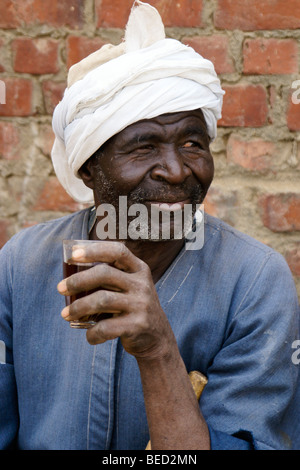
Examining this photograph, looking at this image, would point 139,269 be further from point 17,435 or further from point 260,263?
point 17,435

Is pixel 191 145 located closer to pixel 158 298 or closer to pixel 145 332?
pixel 158 298

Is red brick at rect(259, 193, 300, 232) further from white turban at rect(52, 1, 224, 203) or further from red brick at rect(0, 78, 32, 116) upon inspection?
red brick at rect(0, 78, 32, 116)

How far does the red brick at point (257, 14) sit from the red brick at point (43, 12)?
55cm

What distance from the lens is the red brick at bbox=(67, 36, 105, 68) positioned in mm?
2479

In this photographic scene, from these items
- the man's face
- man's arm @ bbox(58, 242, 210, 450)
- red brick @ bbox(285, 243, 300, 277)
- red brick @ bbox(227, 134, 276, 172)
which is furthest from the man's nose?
red brick @ bbox(285, 243, 300, 277)

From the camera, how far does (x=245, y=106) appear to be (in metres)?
2.43

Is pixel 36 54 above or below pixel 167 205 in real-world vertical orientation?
above

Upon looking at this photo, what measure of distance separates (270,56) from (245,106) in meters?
0.20

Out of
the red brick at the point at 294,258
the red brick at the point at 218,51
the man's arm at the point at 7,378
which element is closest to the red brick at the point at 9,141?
the man's arm at the point at 7,378

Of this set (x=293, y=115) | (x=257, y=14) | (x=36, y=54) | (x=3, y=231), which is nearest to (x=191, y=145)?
(x=293, y=115)

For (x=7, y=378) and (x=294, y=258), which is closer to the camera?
(x=7, y=378)

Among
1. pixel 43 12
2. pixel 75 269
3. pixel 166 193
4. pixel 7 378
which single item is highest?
pixel 43 12

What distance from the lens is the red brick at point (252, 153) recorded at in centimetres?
245

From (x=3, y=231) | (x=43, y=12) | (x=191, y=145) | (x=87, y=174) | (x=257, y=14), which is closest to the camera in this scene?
(x=191, y=145)
